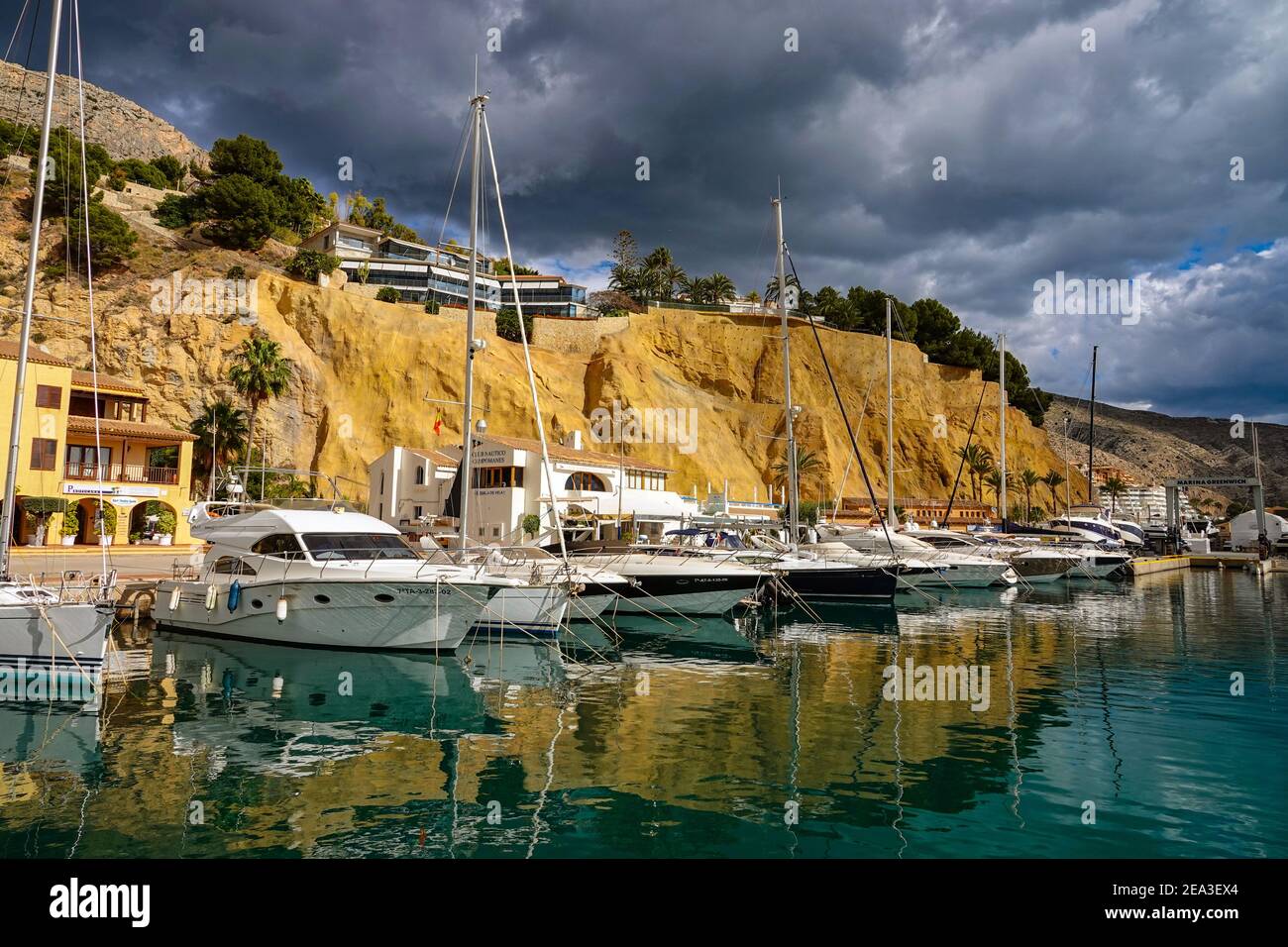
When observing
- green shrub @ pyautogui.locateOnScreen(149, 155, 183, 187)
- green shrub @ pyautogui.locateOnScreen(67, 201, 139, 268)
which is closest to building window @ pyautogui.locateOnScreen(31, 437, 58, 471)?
green shrub @ pyautogui.locateOnScreen(67, 201, 139, 268)

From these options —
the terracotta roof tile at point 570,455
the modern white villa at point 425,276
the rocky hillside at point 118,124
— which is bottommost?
the terracotta roof tile at point 570,455

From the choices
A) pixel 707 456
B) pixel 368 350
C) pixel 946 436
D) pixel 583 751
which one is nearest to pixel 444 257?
pixel 368 350

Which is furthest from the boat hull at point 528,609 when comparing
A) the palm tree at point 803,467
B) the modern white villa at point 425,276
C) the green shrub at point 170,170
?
the green shrub at point 170,170

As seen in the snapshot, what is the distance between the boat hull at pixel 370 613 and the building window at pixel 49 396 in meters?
28.6

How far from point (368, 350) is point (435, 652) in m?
53.0

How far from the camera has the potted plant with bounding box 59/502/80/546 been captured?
39969mm

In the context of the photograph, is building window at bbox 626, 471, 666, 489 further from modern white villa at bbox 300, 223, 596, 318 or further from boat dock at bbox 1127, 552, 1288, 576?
boat dock at bbox 1127, 552, 1288, 576

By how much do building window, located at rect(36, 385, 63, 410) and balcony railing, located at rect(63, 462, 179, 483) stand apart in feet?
12.5

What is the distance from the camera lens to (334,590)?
20031 mm

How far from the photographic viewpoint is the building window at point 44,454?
40.0 m

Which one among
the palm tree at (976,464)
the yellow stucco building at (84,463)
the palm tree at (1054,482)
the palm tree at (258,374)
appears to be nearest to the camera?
the yellow stucco building at (84,463)

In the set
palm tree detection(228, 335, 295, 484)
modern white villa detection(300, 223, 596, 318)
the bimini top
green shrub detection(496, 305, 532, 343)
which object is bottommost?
the bimini top

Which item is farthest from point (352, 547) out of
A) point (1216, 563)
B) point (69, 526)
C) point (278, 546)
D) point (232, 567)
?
point (1216, 563)

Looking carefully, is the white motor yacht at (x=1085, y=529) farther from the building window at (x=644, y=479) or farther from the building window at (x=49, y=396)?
the building window at (x=49, y=396)
